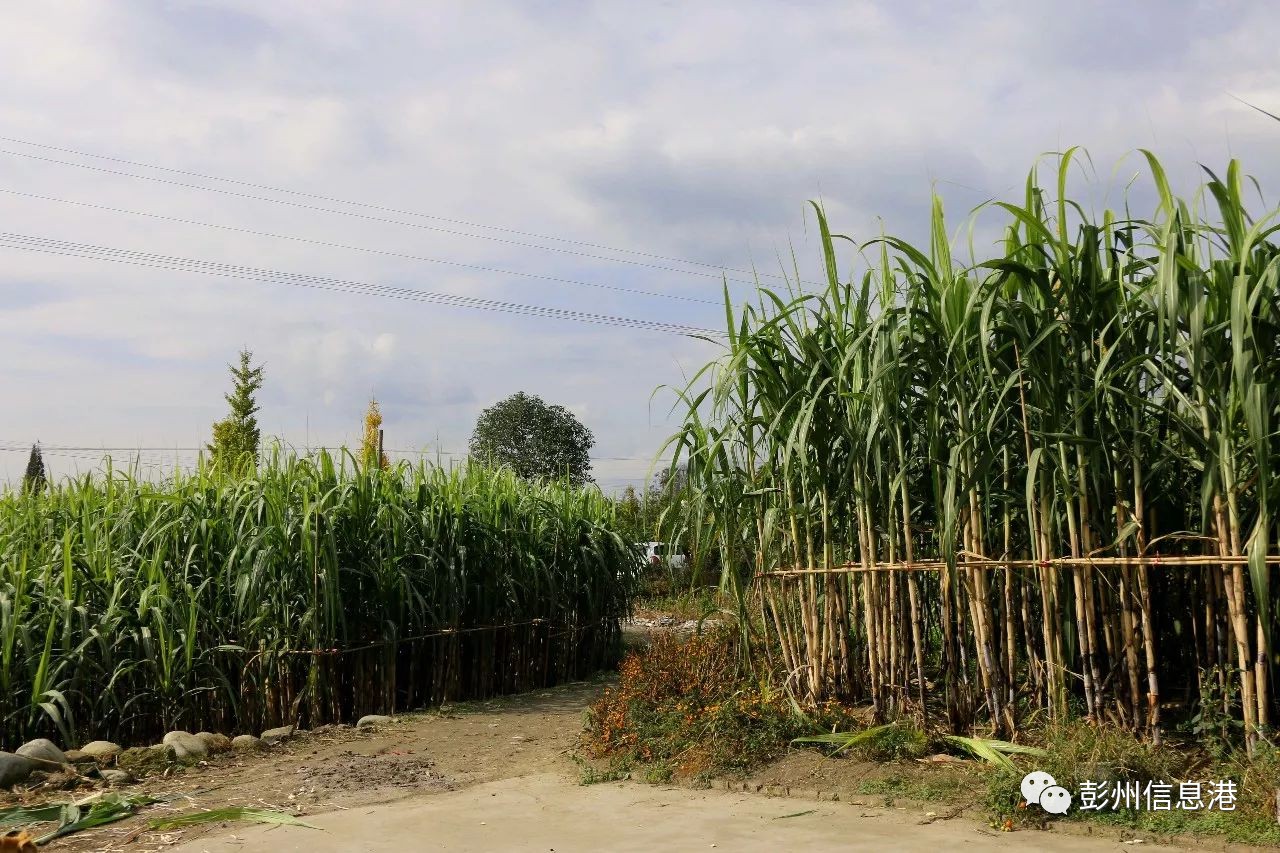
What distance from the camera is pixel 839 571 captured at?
5684 millimetres

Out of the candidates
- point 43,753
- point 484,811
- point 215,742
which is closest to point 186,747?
point 215,742

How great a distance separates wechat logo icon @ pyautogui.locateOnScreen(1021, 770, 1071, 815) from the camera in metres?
4.50

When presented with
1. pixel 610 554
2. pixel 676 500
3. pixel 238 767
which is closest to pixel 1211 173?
pixel 676 500

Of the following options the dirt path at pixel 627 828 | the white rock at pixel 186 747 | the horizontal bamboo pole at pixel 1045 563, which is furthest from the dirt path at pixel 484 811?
the horizontal bamboo pole at pixel 1045 563

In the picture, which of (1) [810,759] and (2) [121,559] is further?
(2) [121,559]

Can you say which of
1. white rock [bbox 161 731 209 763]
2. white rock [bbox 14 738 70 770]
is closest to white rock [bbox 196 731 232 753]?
white rock [bbox 161 731 209 763]

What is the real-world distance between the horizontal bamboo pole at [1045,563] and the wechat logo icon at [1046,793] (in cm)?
93

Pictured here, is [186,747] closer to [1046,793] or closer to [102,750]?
[102,750]

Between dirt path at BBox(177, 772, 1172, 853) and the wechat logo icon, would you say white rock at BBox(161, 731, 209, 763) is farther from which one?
the wechat logo icon

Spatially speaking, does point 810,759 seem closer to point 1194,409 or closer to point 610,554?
point 1194,409

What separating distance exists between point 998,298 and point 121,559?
6215 millimetres

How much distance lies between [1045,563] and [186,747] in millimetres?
4927

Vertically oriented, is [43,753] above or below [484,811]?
above

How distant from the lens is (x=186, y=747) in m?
6.50
